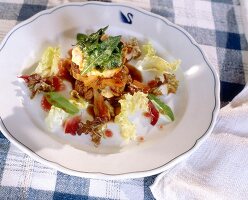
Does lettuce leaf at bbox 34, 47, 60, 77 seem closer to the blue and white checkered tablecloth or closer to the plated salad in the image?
the plated salad

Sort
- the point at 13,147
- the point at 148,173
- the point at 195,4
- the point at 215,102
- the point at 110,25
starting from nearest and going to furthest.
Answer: the point at 148,173
the point at 13,147
the point at 215,102
the point at 110,25
the point at 195,4

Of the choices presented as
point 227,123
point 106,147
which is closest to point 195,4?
point 227,123

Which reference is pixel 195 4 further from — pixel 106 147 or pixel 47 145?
pixel 47 145

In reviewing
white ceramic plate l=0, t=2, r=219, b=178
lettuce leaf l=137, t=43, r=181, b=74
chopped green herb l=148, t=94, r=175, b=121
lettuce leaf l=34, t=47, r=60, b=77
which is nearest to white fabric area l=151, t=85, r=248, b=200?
white ceramic plate l=0, t=2, r=219, b=178

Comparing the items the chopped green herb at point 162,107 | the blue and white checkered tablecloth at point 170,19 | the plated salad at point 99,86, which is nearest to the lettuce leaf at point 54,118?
the plated salad at point 99,86

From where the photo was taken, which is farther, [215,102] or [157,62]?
[157,62]
